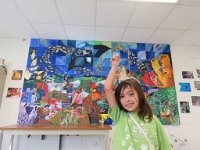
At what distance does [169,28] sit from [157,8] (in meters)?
→ 0.59

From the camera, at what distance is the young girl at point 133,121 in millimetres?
883

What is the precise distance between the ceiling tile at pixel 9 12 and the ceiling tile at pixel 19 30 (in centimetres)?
13

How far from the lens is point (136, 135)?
0.90 m

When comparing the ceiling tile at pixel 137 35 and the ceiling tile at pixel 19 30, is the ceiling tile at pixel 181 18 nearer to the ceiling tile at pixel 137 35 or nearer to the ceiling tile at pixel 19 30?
the ceiling tile at pixel 137 35

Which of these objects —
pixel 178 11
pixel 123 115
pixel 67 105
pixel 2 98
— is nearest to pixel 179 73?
pixel 178 11

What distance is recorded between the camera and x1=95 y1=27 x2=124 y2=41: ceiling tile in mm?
2552

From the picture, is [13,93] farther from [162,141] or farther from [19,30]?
[162,141]

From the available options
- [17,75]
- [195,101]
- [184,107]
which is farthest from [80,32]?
[195,101]

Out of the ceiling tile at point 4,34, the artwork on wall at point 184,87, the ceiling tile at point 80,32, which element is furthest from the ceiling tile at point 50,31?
the artwork on wall at point 184,87

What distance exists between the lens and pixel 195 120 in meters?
2.81

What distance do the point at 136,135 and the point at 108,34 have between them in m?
2.09

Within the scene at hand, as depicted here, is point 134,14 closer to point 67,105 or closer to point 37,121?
point 67,105

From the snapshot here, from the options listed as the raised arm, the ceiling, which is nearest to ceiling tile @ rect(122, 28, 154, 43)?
the ceiling

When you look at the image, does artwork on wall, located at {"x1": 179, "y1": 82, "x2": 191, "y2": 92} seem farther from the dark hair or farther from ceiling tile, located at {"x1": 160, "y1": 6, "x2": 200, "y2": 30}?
the dark hair
